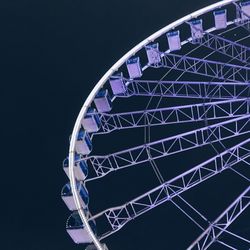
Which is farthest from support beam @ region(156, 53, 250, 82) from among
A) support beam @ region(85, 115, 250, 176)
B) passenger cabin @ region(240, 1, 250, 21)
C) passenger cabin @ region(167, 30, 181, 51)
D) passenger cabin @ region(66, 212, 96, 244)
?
passenger cabin @ region(66, 212, 96, 244)

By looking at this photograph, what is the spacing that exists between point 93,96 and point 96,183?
11606 mm

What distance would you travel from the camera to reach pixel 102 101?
29.0 meters

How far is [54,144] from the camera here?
129ft

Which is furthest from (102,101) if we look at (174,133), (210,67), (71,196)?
(174,133)

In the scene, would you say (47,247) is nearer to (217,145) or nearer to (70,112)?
(70,112)

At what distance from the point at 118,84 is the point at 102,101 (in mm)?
1743

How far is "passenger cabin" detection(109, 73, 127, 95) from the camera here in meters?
29.7

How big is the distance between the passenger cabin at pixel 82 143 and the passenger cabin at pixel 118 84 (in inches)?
168

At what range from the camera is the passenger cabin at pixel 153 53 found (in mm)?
30172

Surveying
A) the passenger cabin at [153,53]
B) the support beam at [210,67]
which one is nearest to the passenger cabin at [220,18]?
the support beam at [210,67]

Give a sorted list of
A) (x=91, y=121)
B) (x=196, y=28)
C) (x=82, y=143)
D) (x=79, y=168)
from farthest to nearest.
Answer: (x=196, y=28), (x=91, y=121), (x=82, y=143), (x=79, y=168)

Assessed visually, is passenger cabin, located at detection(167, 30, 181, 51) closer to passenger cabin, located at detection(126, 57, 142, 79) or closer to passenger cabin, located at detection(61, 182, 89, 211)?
passenger cabin, located at detection(126, 57, 142, 79)

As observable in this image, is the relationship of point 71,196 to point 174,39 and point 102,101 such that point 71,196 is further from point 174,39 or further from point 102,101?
point 174,39

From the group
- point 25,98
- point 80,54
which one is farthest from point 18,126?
point 80,54
